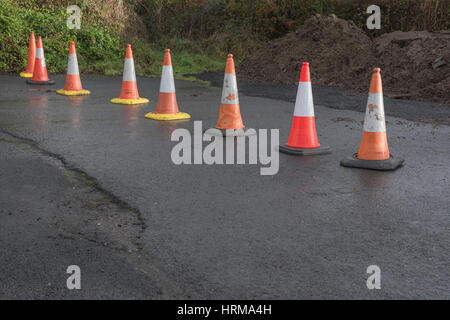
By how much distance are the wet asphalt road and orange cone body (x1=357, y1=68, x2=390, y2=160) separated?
311mm

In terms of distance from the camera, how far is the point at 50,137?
729cm

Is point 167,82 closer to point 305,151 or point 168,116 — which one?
point 168,116

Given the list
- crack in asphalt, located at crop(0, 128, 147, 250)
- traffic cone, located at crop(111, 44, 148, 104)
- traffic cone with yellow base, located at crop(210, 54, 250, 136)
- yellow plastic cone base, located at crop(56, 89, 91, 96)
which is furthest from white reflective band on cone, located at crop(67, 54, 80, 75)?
traffic cone with yellow base, located at crop(210, 54, 250, 136)

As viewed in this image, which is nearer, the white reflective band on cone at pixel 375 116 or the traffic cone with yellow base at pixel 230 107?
the white reflective band on cone at pixel 375 116

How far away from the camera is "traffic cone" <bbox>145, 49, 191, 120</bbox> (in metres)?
8.88

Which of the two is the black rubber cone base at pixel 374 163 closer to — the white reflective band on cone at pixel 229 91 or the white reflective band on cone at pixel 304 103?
the white reflective band on cone at pixel 304 103

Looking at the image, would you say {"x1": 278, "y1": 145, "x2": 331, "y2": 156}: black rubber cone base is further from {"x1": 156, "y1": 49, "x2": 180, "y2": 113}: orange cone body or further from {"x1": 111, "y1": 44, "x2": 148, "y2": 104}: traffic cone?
{"x1": 111, "y1": 44, "x2": 148, "y2": 104}: traffic cone

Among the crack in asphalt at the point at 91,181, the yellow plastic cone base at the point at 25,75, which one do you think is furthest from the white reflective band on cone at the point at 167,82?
the yellow plastic cone base at the point at 25,75

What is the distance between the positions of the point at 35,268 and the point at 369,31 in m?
18.9

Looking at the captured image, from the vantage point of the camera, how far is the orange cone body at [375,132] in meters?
6.19

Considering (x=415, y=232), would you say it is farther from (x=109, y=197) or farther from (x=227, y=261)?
(x=109, y=197)

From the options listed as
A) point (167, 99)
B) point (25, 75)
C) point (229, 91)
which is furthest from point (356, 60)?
point (229, 91)

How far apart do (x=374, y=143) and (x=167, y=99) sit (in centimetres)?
367
